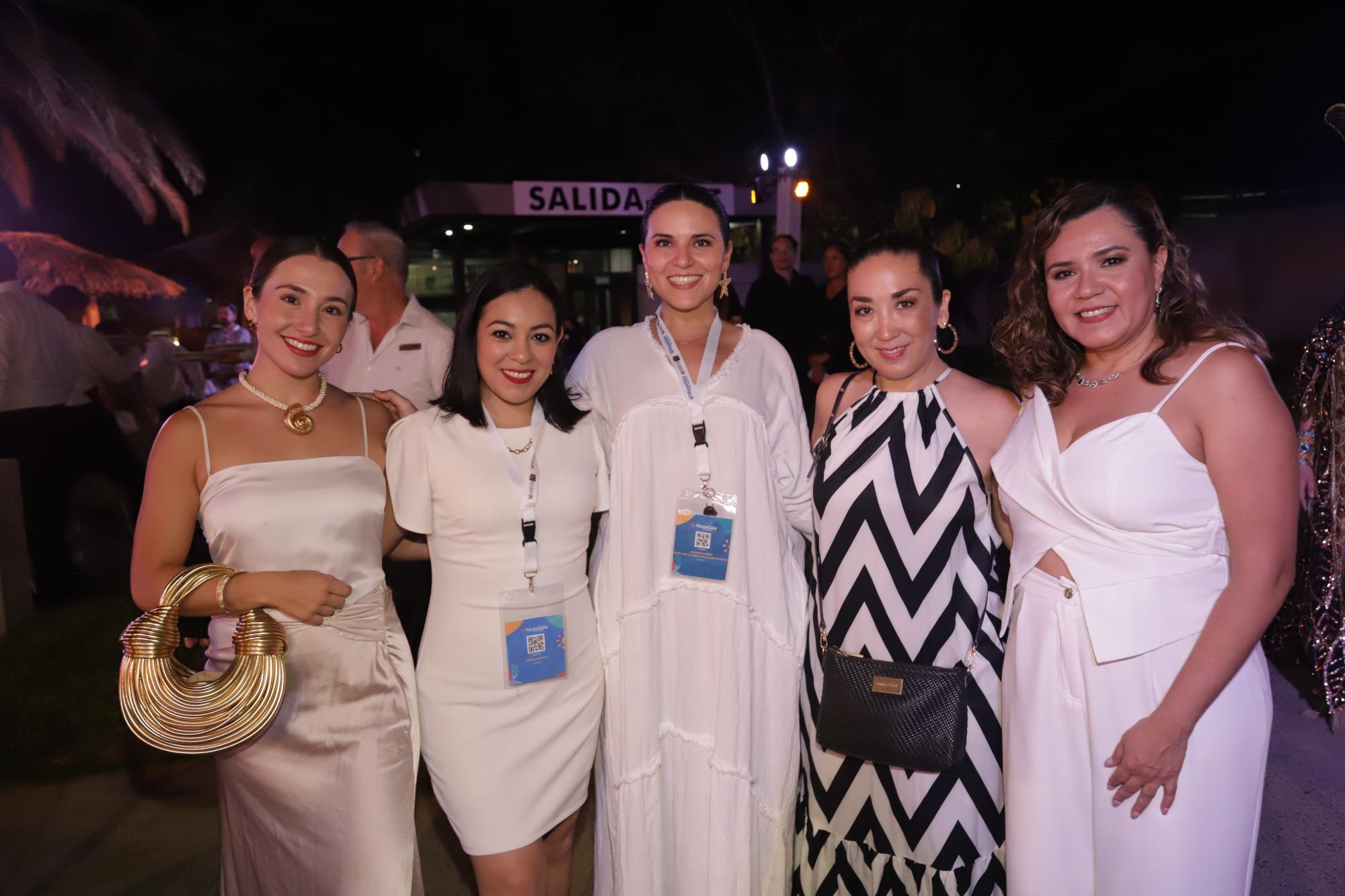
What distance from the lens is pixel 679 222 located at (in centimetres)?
279

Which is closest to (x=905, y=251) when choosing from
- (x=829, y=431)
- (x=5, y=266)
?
(x=829, y=431)

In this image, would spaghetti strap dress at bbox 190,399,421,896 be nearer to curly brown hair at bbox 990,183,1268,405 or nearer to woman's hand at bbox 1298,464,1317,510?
curly brown hair at bbox 990,183,1268,405

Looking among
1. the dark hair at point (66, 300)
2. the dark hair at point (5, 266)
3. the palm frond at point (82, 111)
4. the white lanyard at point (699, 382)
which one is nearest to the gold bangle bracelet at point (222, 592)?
the white lanyard at point (699, 382)

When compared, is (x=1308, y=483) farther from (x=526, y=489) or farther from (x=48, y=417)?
(x=48, y=417)

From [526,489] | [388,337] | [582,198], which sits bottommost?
[526,489]

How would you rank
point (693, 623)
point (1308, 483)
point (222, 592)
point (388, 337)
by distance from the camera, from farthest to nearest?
1. point (1308, 483)
2. point (388, 337)
3. point (693, 623)
4. point (222, 592)

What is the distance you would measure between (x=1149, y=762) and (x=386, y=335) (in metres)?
3.50

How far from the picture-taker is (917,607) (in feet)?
8.66

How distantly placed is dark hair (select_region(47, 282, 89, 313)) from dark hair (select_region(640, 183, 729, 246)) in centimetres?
641

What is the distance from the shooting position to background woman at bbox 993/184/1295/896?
2029mm

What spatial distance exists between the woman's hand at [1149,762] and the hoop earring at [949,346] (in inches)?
47.4

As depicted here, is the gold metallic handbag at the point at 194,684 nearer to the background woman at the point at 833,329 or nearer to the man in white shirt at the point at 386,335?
the man in white shirt at the point at 386,335

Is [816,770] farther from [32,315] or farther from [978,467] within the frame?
[32,315]

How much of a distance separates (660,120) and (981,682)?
1989cm
